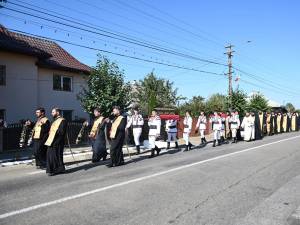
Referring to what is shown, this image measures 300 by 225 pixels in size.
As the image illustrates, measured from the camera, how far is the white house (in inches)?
891

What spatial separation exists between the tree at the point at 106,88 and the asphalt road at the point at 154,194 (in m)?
10.4

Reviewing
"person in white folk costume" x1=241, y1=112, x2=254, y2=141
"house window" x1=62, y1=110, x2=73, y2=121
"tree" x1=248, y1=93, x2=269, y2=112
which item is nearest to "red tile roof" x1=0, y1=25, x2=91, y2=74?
"house window" x1=62, y1=110, x2=73, y2=121

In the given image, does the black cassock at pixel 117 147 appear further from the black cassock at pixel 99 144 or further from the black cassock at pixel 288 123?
the black cassock at pixel 288 123

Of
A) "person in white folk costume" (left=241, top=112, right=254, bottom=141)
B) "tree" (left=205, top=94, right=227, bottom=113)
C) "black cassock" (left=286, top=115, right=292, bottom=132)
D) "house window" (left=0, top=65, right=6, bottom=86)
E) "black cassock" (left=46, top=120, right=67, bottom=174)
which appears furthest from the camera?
"tree" (left=205, top=94, right=227, bottom=113)

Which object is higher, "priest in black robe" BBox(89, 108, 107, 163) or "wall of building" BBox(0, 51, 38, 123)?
"wall of building" BBox(0, 51, 38, 123)

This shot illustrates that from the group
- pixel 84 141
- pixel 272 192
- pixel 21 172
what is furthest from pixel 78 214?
pixel 84 141

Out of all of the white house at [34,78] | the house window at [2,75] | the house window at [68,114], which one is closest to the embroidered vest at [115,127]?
the white house at [34,78]

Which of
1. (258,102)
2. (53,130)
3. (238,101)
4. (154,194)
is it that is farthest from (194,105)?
(154,194)

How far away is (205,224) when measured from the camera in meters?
6.21

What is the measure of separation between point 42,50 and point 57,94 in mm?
3291

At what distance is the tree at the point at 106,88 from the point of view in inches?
911

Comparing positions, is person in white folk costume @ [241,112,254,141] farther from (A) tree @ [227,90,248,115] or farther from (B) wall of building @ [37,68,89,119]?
(A) tree @ [227,90,248,115]

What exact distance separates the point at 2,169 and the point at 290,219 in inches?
346

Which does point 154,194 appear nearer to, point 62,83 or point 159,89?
point 62,83
